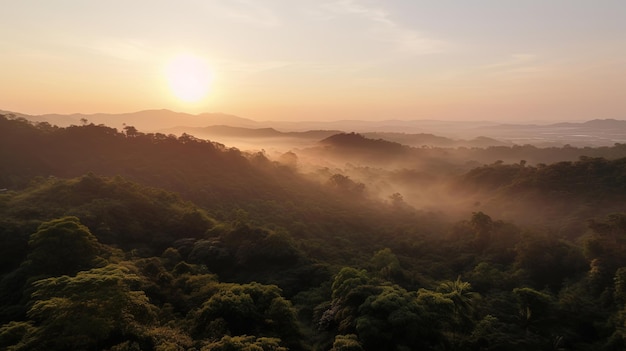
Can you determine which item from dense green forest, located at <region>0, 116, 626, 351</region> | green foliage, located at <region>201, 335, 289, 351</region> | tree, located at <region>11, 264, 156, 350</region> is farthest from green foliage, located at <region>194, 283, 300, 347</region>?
tree, located at <region>11, 264, 156, 350</region>

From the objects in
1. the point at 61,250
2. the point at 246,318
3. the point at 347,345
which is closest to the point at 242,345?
the point at 246,318

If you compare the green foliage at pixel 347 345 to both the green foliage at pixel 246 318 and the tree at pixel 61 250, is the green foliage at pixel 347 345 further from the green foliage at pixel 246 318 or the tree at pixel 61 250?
the tree at pixel 61 250

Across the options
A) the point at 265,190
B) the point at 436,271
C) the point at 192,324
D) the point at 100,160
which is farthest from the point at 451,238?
the point at 100,160

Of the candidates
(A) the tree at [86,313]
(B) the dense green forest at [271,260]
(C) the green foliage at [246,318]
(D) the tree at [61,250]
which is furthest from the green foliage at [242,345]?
(D) the tree at [61,250]

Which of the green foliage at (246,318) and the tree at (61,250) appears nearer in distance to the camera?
the green foliage at (246,318)

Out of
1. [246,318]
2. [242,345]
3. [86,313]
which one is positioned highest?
[86,313]

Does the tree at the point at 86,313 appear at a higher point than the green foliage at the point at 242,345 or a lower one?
higher

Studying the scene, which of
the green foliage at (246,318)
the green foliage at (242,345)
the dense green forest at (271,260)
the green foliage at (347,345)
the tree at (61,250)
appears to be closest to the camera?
the green foliage at (242,345)

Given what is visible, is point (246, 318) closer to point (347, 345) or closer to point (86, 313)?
point (347, 345)

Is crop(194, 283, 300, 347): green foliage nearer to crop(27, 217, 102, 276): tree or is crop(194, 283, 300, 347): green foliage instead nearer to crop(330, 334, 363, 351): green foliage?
crop(330, 334, 363, 351): green foliage
